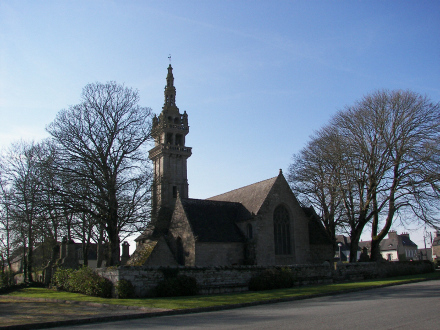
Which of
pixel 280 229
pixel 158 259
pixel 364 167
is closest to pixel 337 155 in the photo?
pixel 364 167

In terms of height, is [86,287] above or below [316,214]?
below

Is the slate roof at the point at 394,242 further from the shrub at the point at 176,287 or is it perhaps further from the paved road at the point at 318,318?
the paved road at the point at 318,318

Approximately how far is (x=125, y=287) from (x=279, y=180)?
55.9 feet

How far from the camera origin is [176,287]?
1870 centimetres

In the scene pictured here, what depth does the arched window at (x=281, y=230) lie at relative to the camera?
1224 inches

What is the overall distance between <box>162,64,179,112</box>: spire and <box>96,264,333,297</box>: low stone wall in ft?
90.7

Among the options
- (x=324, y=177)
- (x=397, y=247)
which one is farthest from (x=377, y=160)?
(x=397, y=247)

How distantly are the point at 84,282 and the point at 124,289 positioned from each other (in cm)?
410

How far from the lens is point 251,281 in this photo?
21.4 m

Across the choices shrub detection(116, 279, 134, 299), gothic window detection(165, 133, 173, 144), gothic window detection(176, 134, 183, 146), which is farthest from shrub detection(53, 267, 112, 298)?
gothic window detection(176, 134, 183, 146)

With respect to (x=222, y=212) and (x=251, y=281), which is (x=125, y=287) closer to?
(x=251, y=281)

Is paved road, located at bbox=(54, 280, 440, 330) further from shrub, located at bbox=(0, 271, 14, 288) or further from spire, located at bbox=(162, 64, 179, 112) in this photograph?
spire, located at bbox=(162, 64, 179, 112)

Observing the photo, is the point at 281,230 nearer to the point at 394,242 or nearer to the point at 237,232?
the point at 237,232

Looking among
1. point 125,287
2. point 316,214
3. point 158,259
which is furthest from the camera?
point 316,214
